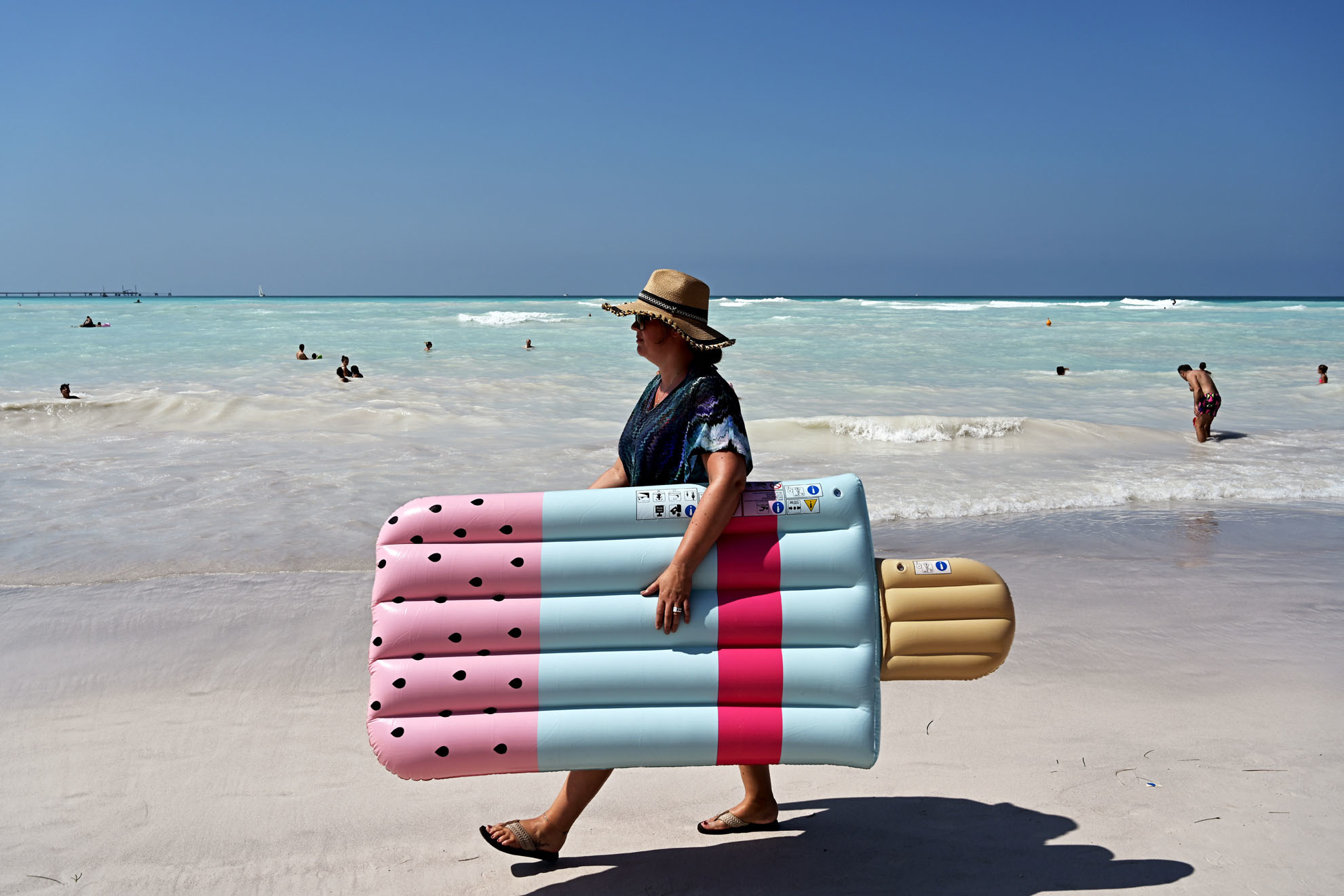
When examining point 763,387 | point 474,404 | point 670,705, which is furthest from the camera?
point 763,387

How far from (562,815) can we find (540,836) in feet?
0.32

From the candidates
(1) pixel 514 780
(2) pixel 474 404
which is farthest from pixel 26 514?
(2) pixel 474 404

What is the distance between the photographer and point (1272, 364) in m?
25.9

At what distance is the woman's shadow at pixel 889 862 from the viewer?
2.77 metres

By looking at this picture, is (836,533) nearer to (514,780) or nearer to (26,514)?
(514,780)

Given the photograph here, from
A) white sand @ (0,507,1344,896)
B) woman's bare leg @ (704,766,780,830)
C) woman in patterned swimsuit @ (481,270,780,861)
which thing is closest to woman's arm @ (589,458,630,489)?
woman in patterned swimsuit @ (481,270,780,861)

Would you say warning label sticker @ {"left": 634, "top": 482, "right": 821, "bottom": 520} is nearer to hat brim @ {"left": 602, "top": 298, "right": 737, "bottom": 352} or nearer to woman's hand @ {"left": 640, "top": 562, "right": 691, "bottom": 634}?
woman's hand @ {"left": 640, "top": 562, "right": 691, "bottom": 634}

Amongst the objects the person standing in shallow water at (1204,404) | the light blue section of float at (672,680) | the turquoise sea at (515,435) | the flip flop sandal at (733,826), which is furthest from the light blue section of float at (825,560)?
the person standing in shallow water at (1204,404)

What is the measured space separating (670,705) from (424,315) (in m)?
63.0

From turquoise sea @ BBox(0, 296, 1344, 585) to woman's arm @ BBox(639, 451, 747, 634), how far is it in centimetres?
439

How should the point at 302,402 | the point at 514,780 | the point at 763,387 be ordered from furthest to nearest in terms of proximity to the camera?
the point at 763,387, the point at 302,402, the point at 514,780

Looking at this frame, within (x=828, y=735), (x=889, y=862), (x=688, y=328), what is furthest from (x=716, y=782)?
(x=688, y=328)

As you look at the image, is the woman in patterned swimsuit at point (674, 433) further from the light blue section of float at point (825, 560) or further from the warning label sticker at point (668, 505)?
the light blue section of float at point (825, 560)

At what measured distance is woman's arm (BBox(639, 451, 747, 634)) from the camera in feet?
8.36
